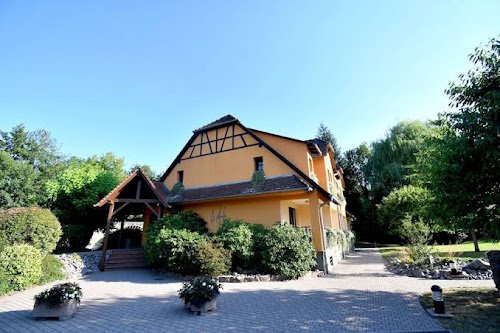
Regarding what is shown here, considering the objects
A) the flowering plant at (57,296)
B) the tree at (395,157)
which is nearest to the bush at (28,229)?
the flowering plant at (57,296)

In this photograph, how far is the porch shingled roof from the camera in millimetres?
12404

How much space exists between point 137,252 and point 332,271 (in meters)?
10.7

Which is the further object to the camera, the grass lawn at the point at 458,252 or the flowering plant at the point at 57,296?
the grass lawn at the point at 458,252

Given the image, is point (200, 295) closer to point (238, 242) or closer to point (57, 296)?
point (57, 296)

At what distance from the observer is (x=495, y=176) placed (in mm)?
5734

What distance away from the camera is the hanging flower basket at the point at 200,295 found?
617cm

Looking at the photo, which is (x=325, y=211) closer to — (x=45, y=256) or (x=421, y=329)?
(x=421, y=329)

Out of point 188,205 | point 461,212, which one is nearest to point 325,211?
point 188,205

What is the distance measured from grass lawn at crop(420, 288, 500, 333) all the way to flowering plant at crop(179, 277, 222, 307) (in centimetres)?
512

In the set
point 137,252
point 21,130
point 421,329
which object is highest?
point 21,130

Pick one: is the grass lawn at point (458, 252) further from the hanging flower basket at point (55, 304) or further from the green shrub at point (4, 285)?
the green shrub at point (4, 285)

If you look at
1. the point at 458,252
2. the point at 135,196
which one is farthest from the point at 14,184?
the point at 458,252

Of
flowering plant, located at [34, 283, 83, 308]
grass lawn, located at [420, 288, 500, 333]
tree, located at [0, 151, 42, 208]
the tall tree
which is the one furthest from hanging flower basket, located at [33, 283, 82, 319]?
tree, located at [0, 151, 42, 208]

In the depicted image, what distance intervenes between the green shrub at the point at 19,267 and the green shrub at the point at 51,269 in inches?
19.5
